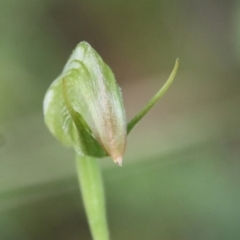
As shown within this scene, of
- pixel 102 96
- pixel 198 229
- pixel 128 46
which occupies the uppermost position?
pixel 102 96

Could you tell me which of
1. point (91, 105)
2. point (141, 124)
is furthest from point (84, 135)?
point (141, 124)

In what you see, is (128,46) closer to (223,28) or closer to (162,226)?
(223,28)

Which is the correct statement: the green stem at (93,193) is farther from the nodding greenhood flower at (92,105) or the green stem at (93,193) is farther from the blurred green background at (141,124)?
the blurred green background at (141,124)

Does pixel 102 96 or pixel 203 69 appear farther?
pixel 203 69

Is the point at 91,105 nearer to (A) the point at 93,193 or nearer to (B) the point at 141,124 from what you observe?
(A) the point at 93,193

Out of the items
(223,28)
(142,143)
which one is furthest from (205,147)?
(223,28)

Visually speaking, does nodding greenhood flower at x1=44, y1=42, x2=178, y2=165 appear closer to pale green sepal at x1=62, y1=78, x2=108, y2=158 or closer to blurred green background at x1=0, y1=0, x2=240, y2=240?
pale green sepal at x1=62, y1=78, x2=108, y2=158

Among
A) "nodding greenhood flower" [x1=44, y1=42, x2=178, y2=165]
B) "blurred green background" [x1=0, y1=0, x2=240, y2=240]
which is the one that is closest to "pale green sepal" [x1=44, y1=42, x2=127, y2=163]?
"nodding greenhood flower" [x1=44, y1=42, x2=178, y2=165]
